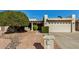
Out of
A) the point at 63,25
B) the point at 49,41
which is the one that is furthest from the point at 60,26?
the point at 49,41

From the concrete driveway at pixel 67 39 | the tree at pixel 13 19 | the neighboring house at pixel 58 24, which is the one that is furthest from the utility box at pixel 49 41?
the tree at pixel 13 19

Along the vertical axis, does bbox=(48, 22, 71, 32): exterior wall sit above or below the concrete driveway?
above

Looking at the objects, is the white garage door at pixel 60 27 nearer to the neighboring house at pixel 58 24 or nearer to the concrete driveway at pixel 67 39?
the neighboring house at pixel 58 24

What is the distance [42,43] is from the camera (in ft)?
25.2

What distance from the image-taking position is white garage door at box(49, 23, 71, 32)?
27.5 feet

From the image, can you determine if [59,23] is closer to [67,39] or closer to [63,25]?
[63,25]

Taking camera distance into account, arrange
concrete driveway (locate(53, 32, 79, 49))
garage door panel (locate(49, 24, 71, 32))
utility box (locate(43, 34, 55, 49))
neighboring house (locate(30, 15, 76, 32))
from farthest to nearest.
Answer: garage door panel (locate(49, 24, 71, 32)), neighboring house (locate(30, 15, 76, 32)), concrete driveway (locate(53, 32, 79, 49)), utility box (locate(43, 34, 55, 49))

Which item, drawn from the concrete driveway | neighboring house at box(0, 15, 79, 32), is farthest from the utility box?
neighboring house at box(0, 15, 79, 32)

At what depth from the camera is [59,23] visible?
8656mm

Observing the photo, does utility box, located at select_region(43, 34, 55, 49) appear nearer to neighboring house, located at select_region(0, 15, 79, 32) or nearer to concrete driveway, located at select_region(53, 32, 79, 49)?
concrete driveway, located at select_region(53, 32, 79, 49)

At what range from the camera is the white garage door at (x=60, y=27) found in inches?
330
